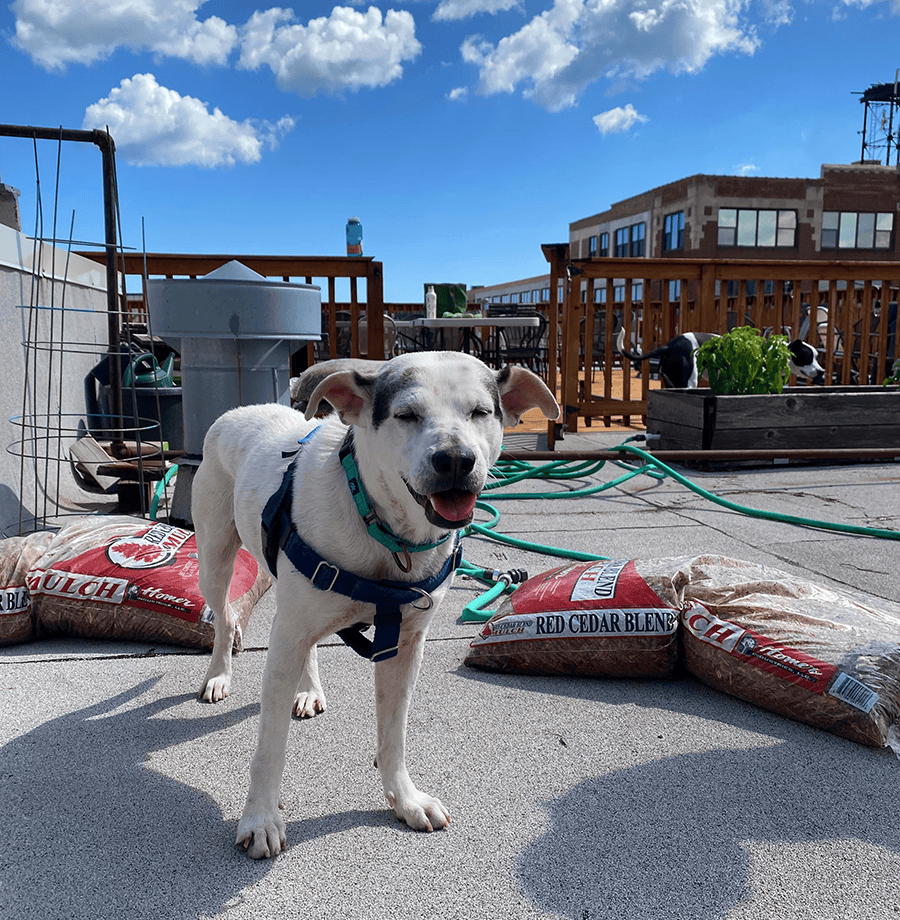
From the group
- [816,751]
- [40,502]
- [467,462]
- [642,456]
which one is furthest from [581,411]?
[467,462]

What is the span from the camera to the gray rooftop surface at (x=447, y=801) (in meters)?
1.58

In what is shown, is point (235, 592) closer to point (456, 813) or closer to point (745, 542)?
point (456, 813)

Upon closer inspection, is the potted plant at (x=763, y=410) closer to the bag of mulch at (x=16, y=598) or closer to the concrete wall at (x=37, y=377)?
the concrete wall at (x=37, y=377)

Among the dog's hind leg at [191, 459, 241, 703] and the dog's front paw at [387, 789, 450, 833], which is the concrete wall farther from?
the dog's front paw at [387, 789, 450, 833]

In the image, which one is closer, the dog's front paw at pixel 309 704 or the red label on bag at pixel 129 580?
the dog's front paw at pixel 309 704

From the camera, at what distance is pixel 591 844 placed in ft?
5.73

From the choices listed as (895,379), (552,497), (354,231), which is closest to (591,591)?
(552,497)

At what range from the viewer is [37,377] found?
4.78m

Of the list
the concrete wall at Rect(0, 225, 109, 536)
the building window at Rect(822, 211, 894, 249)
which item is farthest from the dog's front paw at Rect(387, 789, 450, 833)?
the building window at Rect(822, 211, 894, 249)

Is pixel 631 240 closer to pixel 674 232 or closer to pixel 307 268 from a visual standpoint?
pixel 674 232

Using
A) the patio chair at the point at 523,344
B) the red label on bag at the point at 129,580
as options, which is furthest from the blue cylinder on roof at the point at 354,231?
the red label on bag at the point at 129,580

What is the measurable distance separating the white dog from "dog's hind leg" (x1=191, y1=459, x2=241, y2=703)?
495mm

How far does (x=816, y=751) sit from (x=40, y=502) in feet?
14.5

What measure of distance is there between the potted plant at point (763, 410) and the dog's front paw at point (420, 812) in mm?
5316
